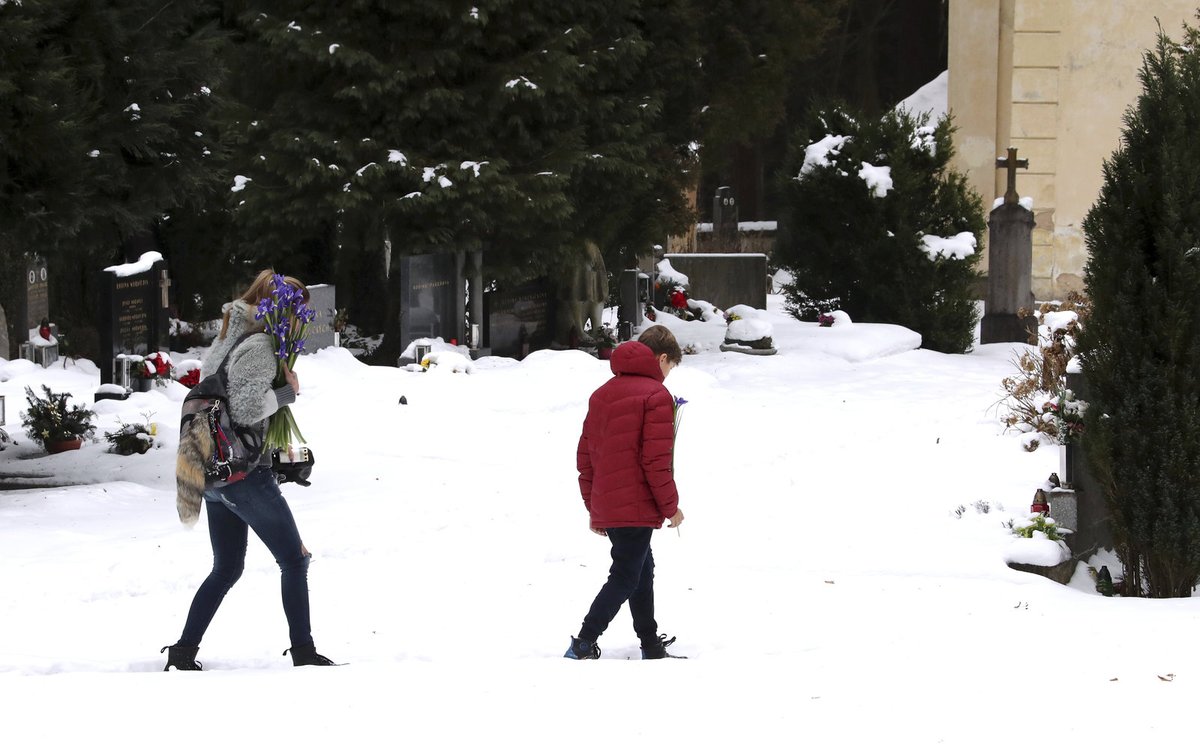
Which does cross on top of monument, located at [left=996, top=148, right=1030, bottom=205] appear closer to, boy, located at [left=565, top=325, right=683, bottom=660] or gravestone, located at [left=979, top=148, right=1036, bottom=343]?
gravestone, located at [left=979, top=148, right=1036, bottom=343]

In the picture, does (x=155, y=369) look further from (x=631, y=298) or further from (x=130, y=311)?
(x=631, y=298)

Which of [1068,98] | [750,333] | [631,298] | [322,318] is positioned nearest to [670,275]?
[631,298]

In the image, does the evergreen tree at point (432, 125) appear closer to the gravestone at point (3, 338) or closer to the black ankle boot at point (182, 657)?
the gravestone at point (3, 338)

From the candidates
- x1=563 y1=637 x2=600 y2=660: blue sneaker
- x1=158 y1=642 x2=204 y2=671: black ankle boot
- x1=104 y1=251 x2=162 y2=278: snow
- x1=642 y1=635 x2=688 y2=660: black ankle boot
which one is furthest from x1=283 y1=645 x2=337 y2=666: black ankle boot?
x1=104 y1=251 x2=162 y2=278: snow

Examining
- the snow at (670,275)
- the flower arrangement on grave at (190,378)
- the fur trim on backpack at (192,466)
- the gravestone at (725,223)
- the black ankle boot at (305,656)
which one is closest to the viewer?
the fur trim on backpack at (192,466)

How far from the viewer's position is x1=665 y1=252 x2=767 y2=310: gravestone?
24.6 metres

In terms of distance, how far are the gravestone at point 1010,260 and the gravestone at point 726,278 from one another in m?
5.04

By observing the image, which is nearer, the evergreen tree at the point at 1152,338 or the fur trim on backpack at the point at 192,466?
the fur trim on backpack at the point at 192,466

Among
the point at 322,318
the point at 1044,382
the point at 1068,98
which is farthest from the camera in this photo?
the point at 1068,98

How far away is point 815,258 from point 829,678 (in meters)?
15.6

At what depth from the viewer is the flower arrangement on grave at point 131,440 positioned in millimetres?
11828

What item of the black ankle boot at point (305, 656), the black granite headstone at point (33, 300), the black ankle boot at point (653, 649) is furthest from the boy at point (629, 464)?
the black granite headstone at point (33, 300)

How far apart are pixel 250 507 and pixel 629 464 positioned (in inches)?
59.1

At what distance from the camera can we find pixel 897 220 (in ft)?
65.2
